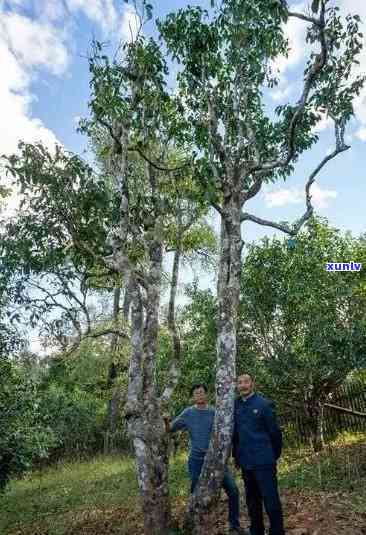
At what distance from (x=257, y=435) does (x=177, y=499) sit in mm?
5379

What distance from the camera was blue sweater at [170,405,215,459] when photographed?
7.18 metres

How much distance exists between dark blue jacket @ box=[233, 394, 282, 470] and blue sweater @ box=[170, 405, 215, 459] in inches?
34.9

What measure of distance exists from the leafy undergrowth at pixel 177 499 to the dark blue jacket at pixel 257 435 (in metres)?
1.23

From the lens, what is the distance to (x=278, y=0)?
329 inches

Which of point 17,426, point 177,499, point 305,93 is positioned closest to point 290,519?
point 177,499

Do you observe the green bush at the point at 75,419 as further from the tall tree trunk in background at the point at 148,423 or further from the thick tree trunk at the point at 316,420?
the tall tree trunk in background at the point at 148,423

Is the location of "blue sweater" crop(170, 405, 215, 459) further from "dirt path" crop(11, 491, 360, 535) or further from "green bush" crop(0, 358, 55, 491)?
"green bush" crop(0, 358, 55, 491)

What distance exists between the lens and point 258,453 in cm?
588

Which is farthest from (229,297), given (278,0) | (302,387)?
(302,387)

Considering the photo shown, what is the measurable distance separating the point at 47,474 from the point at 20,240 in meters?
14.5

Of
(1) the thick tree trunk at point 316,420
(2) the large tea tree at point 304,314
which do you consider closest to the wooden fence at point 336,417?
(1) the thick tree trunk at point 316,420

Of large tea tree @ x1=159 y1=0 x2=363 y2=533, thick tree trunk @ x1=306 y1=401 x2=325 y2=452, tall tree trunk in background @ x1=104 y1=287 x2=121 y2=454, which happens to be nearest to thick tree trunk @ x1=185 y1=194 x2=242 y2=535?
large tea tree @ x1=159 y1=0 x2=363 y2=533

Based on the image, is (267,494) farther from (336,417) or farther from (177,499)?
(336,417)

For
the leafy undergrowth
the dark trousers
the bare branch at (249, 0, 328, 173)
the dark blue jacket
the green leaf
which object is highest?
the green leaf
